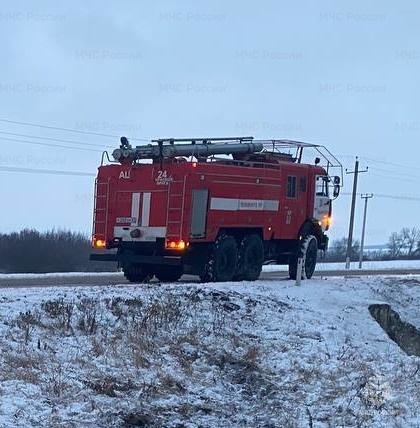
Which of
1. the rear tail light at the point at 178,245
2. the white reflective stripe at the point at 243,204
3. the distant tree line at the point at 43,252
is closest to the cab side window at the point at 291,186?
the white reflective stripe at the point at 243,204

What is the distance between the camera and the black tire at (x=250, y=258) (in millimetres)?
18969

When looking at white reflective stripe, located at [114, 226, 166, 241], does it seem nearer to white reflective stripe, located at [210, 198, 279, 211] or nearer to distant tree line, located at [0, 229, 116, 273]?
white reflective stripe, located at [210, 198, 279, 211]

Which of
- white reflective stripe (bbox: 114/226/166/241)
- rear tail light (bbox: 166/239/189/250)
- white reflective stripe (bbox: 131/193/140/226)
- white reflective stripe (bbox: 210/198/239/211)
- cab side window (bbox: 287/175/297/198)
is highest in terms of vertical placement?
cab side window (bbox: 287/175/297/198)

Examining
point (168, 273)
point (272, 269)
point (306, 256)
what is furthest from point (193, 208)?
point (272, 269)

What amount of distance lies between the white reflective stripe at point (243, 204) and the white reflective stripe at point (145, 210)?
1.45m

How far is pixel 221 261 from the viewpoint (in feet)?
60.0

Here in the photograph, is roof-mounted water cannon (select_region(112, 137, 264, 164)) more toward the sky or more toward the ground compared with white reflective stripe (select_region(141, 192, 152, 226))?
more toward the sky

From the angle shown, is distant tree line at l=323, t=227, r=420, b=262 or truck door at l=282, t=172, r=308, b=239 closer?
truck door at l=282, t=172, r=308, b=239

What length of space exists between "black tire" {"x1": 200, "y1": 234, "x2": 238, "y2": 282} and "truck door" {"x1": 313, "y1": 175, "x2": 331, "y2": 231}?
3.97m

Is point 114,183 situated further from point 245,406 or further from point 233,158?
point 245,406

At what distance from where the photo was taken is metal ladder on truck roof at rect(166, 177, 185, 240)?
1752 cm

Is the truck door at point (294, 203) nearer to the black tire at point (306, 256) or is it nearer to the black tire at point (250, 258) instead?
the black tire at point (306, 256)

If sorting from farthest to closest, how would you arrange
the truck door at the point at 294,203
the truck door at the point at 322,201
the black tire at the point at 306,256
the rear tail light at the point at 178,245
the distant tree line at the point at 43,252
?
the distant tree line at the point at 43,252
the truck door at the point at 322,201
the black tire at the point at 306,256
the truck door at the point at 294,203
the rear tail light at the point at 178,245

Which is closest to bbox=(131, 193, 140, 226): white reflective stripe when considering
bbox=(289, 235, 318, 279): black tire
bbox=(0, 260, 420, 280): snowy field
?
bbox=(0, 260, 420, 280): snowy field
